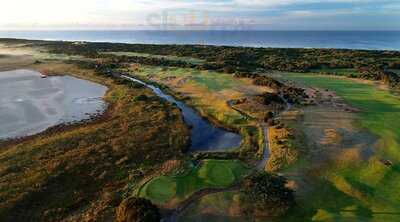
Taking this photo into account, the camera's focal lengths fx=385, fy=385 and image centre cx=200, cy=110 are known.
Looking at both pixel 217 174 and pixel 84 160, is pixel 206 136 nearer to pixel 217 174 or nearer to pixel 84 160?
pixel 217 174

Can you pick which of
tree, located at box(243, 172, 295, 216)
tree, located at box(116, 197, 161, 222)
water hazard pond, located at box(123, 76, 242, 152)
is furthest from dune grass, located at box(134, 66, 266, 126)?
tree, located at box(116, 197, 161, 222)

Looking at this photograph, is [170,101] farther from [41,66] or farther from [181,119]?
[41,66]

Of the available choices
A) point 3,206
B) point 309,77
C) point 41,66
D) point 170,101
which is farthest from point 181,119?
point 41,66

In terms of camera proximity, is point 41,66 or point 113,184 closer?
point 113,184

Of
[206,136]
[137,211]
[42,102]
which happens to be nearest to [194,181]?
[137,211]

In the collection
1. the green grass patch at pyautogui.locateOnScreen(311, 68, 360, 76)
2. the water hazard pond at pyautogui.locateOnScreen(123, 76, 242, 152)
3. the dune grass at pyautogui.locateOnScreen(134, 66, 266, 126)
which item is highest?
the green grass patch at pyautogui.locateOnScreen(311, 68, 360, 76)

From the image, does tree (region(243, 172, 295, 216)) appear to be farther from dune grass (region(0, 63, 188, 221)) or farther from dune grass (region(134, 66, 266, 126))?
dune grass (region(134, 66, 266, 126))
